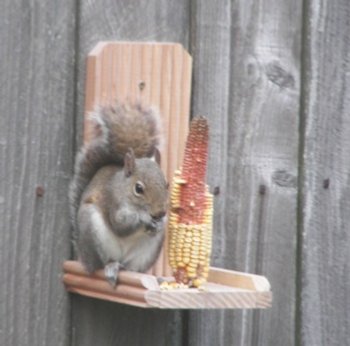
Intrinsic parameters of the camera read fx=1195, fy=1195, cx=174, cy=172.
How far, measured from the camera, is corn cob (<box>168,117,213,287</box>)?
205 cm

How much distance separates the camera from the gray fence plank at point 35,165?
2.10 metres

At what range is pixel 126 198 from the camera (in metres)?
2.19

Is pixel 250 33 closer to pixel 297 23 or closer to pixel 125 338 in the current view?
pixel 297 23

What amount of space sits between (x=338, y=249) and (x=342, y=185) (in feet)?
0.42

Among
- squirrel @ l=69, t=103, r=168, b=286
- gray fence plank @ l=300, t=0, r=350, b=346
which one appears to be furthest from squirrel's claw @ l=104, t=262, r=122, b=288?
gray fence plank @ l=300, t=0, r=350, b=346

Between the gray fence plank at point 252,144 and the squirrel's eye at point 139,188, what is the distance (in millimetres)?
160

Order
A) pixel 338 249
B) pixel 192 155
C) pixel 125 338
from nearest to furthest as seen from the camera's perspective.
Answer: pixel 192 155, pixel 125 338, pixel 338 249

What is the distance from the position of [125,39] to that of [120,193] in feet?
0.94

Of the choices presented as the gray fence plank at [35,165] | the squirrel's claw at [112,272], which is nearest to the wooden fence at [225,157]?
the gray fence plank at [35,165]

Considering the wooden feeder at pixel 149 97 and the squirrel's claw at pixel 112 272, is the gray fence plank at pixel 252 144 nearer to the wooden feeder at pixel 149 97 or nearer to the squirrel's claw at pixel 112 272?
the wooden feeder at pixel 149 97

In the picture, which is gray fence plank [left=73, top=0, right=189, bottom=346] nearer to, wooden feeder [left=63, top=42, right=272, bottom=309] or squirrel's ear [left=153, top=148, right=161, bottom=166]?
wooden feeder [left=63, top=42, right=272, bottom=309]

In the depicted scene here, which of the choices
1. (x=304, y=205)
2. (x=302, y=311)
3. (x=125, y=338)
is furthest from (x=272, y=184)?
(x=125, y=338)

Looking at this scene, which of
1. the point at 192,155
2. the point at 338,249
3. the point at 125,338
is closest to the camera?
the point at 192,155

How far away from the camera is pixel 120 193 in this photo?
218 centimetres
